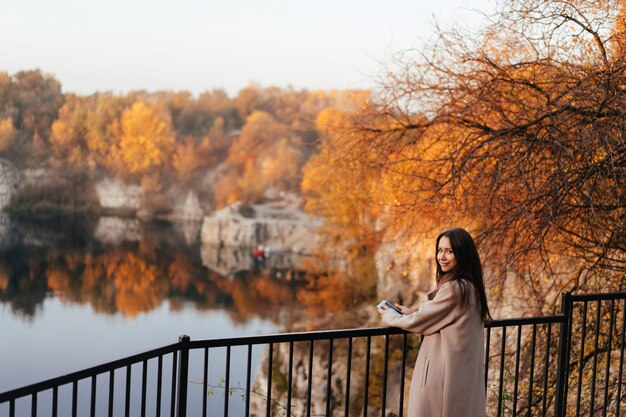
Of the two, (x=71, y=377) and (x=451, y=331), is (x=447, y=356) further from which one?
(x=71, y=377)

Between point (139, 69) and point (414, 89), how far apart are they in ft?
276

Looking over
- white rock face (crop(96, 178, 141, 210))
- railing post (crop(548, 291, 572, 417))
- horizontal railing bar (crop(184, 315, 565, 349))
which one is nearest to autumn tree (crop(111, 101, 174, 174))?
white rock face (crop(96, 178, 141, 210))

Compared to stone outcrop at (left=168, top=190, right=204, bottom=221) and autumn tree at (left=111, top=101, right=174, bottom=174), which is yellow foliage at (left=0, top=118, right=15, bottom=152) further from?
stone outcrop at (left=168, top=190, right=204, bottom=221)

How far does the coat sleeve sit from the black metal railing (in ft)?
0.62

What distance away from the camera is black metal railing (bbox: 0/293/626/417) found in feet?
9.86

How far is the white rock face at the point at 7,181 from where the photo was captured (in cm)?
6419

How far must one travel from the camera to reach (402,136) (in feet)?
31.0

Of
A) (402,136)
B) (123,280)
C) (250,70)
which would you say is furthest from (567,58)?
(250,70)

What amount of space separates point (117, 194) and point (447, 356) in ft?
236

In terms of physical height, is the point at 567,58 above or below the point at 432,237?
above

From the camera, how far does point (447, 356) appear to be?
123 inches

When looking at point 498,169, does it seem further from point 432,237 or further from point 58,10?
point 58,10

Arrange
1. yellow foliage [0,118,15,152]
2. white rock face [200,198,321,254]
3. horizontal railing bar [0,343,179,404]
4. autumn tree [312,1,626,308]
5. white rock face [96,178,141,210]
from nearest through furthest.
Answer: horizontal railing bar [0,343,179,404] → autumn tree [312,1,626,308] → white rock face [200,198,321,254] → yellow foliage [0,118,15,152] → white rock face [96,178,141,210]

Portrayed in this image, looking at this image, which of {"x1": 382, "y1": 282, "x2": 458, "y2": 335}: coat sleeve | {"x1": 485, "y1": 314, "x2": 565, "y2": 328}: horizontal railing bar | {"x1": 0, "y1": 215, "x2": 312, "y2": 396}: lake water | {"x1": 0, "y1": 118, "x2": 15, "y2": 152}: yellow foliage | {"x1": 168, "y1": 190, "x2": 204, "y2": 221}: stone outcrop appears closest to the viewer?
{"x1": 382, "y1": 282, "x2": 458, "y2": 335}: coat sleeve
